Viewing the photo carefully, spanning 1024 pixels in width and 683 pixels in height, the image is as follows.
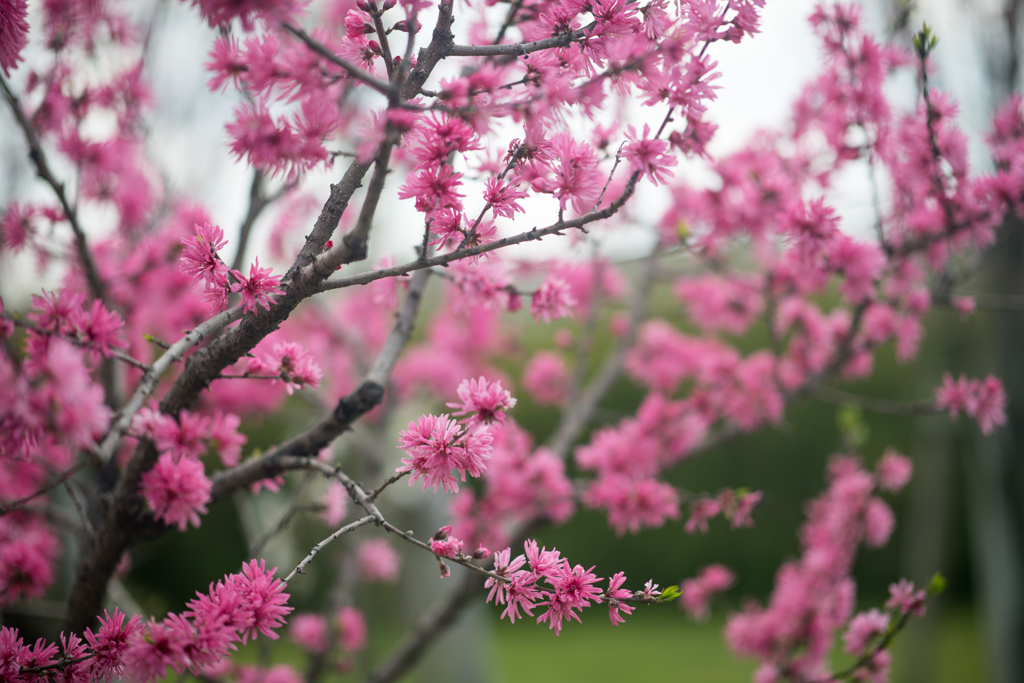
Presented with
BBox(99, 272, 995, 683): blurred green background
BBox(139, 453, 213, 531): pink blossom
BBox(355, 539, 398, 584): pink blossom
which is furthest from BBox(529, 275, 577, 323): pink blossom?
BBox(99, 272, 995, 683): blurred green background

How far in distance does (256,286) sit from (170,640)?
624 millimetres

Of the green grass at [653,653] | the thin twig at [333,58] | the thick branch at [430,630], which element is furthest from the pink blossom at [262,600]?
the green grass at [653,653]

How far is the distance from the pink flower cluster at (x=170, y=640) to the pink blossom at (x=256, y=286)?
18.6 inches

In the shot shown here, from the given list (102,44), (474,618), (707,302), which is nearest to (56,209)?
(102,44)

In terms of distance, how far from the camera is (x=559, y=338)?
136 inches

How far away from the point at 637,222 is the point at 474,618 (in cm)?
318

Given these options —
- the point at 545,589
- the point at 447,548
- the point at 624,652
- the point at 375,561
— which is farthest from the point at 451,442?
the point at 624,652

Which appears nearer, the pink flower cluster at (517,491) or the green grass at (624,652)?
the pink flower cluster at (517,491)

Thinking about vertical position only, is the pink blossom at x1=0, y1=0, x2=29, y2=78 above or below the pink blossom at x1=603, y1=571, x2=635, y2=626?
above

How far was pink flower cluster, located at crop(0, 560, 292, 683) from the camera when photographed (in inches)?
41.4

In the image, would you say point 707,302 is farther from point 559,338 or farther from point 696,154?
point 696,154

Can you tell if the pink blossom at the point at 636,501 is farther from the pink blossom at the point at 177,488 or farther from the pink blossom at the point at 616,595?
the pink blossom at the point at 177,488

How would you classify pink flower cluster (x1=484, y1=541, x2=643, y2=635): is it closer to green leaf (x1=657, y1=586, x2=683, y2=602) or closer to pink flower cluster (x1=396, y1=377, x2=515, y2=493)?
green leaf (x1=657, y1=586, x2=683, y2=602)

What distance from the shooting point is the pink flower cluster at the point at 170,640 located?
41.4 inches
